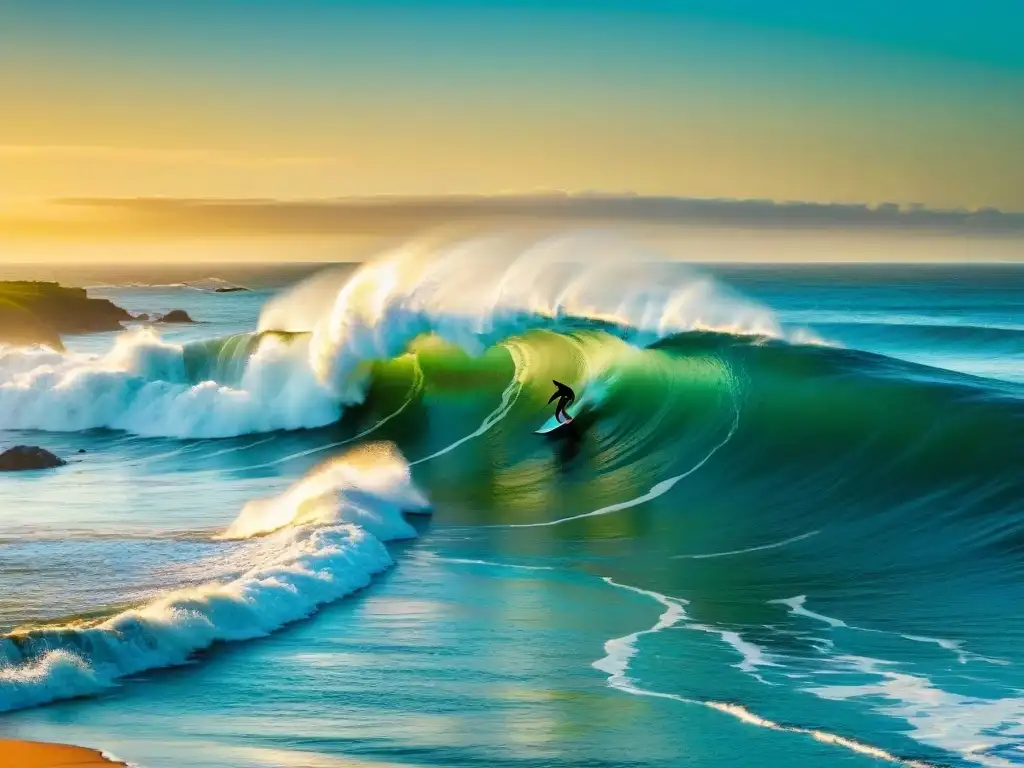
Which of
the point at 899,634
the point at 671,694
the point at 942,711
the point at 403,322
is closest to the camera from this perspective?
the point at 942,711

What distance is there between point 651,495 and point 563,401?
470 centimetres

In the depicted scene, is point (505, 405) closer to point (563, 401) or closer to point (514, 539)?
point (563, 401)

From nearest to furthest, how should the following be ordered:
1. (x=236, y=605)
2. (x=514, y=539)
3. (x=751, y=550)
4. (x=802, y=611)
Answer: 1. (x=236, y=605)
2. (x=802, y=611)
3. (x=751, y=550)
4. (x=514, y=539)

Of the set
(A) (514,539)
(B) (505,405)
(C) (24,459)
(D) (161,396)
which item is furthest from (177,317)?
(A) (514,539)

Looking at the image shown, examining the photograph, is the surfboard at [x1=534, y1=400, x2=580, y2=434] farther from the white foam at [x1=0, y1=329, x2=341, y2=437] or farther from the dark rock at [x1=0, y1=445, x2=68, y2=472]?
the dark rock at [x1=0, y1=445, x2=68, y2=472]

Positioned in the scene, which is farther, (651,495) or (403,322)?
(403,322)

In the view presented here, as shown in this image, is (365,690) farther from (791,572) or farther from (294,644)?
(791,572)

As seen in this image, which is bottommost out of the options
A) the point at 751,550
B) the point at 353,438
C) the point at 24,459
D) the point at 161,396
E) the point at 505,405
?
the point at 751,550

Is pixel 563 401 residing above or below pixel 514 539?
above

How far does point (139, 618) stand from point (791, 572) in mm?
5436

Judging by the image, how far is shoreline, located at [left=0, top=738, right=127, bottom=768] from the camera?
6516 millimetres

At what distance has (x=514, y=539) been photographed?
13.4 meters

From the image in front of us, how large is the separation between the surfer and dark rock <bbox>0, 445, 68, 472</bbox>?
23.0ft

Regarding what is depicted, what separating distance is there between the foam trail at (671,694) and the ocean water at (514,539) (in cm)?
3
